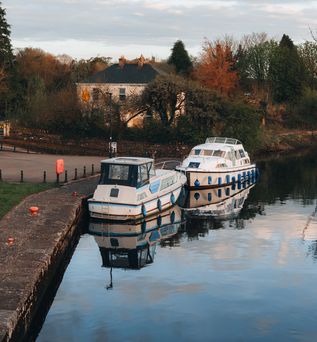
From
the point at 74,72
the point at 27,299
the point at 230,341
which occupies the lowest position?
the point at 230,341

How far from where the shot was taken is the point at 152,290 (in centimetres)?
2345

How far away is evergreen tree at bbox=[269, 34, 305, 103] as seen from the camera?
106 meters

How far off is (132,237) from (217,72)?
60.1 metres

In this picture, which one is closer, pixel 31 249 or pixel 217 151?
pixel 31 249

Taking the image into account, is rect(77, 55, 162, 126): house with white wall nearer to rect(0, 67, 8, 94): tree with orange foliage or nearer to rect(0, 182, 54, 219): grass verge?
rect(0, 67, 8, 94): tree with orange foliage

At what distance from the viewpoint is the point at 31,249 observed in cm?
2414

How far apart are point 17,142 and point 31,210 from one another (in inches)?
1485

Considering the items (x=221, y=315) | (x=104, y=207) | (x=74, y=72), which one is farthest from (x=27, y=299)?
(x=74, y=72)

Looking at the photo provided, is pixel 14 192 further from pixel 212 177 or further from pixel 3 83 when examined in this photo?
pixel 3 83

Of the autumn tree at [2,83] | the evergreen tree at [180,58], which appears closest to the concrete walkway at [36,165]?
the autumn tree at [2,83]

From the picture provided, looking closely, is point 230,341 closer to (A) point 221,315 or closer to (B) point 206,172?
(A) point 221,315

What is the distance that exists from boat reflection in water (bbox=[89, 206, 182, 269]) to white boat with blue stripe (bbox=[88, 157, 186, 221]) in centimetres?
50

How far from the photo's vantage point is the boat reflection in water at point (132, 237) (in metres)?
28.1

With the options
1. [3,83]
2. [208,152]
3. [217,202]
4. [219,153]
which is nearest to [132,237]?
[217,202]
